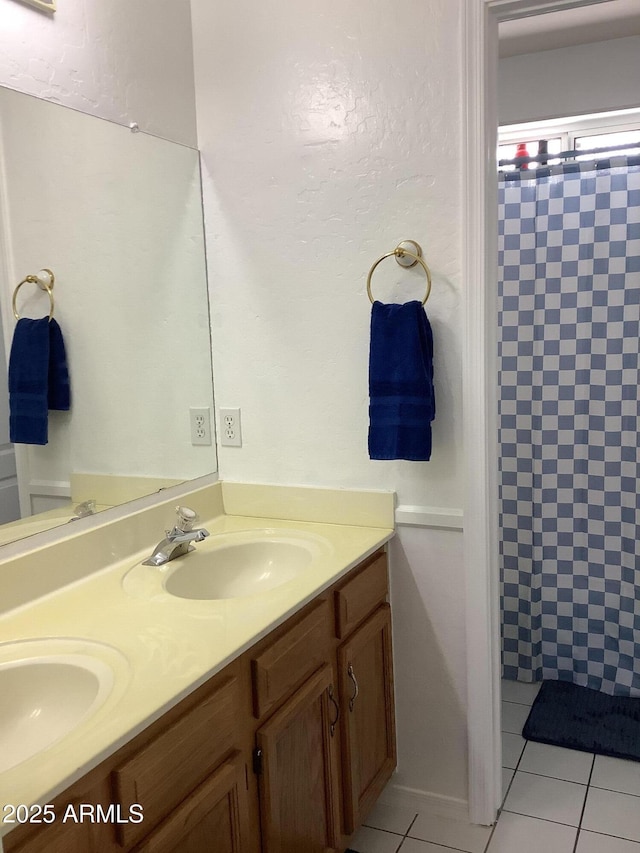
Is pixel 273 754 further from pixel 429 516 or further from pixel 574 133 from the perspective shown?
pixel 574 133

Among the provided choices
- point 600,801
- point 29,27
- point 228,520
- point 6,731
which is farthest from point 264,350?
point 600,801

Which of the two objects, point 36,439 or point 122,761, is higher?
point 36,439

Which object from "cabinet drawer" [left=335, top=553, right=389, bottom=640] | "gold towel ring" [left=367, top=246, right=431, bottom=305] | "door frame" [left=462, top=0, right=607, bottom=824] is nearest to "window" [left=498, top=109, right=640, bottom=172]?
"door frame" [left=462, top=0, right=607, bottom=824]

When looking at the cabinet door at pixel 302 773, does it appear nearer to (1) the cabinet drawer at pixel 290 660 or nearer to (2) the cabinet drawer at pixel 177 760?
(1) the cabinet drawer at pixel 290 660

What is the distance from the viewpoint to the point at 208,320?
2.19m

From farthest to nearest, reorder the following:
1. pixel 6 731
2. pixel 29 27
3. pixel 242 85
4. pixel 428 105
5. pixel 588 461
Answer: pixel 588 461 → pixel 242 85 → pixel 428 105 → pixel 29 27 → pixel 6 731

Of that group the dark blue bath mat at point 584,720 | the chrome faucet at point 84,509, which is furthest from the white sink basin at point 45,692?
the dark blue bath mat at point 584,720

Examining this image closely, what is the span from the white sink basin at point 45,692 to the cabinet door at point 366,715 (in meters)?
0.69

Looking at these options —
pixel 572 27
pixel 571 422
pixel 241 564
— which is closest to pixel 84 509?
pixel 241 564

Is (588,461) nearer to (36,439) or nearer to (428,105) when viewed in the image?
(428,105)

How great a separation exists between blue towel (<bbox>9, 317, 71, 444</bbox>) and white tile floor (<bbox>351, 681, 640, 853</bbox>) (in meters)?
1.38

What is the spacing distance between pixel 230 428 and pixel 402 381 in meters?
0.60

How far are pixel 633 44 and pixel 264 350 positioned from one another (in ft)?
6.20

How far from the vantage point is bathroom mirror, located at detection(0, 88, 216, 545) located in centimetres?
158
